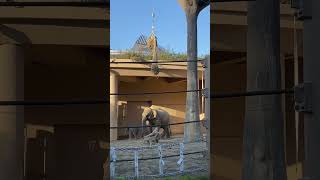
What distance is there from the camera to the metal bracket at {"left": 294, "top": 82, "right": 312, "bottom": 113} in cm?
127

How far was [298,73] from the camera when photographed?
146 centimetres

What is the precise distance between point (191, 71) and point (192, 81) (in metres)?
0.04

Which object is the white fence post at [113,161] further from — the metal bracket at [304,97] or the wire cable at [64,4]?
the metal bracket at [304,97]

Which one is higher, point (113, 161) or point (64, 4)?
point (64, 4)

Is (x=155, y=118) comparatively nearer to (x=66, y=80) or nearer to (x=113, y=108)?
(x=113, y=108)

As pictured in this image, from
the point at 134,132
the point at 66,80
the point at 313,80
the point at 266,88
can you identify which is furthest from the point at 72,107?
the point at 313,80

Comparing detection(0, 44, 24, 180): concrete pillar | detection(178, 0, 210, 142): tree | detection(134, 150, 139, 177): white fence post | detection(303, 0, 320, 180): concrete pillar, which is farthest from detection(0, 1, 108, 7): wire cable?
detection(303, 0, 320, 180): concrete pillar

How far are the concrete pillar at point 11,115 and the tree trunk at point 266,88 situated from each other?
0.74m

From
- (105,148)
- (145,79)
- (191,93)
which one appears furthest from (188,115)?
(105,148)

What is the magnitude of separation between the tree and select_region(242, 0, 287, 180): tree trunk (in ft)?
0.60

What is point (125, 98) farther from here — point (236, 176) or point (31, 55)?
point (236, 176)

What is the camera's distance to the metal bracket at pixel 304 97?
1269mm

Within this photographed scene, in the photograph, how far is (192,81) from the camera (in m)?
1.53

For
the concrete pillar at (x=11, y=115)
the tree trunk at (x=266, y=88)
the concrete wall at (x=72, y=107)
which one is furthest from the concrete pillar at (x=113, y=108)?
the tree trunk at (x=266, y=88)
